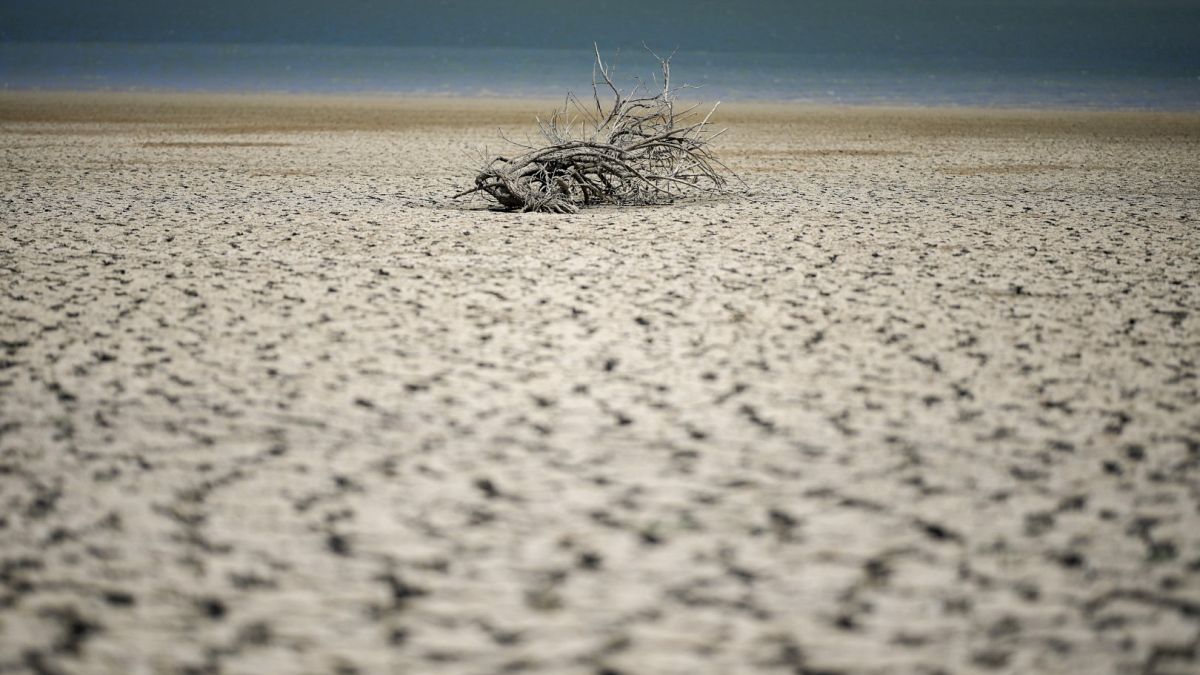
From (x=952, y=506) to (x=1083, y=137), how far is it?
43.5ft

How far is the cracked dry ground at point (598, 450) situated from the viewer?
1.54m

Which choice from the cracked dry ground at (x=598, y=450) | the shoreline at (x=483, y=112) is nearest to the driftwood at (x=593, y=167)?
the cracked dry ground at (x=598, y=450)

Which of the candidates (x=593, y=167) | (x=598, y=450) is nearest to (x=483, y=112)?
(x=593, y=167)

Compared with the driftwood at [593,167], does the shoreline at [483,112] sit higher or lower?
higher

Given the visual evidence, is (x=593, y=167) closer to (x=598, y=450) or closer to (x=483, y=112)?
(x=598, y=450)

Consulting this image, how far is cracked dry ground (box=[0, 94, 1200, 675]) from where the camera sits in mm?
1545

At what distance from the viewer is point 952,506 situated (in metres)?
1.97

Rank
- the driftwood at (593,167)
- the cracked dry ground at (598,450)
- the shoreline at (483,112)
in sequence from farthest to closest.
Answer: the shoreline at (483,112)
the driftwood at (593,167)
the cracked dry ground at (598,450)

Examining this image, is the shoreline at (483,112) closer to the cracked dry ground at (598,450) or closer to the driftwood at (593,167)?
the driftwood at (593,167)

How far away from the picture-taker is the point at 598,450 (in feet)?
7.44

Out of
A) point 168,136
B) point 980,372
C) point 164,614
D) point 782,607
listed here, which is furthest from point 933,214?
point 168,136

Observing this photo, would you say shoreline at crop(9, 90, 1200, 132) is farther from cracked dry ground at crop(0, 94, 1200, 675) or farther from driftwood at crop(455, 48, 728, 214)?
cracked dry ground at crop(0, 94, 1200, 675)

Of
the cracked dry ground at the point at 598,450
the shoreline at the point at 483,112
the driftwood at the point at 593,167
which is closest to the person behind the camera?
the cracked dry ground at the point at 598,450

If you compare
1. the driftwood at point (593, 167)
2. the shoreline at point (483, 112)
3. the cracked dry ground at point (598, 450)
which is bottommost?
the cracked dry ground at point (598, 450)
